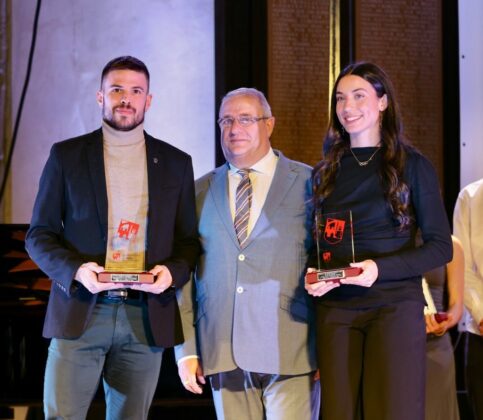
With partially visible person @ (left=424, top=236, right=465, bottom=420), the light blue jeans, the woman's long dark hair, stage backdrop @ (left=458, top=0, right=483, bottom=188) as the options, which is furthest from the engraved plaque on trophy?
stage backdrop @ (left=458, top=0, right=483, bottom=188)

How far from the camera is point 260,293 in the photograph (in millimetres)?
2637

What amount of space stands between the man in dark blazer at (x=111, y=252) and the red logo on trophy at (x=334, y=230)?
0.51 metres

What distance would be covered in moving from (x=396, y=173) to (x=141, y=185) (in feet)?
2.84

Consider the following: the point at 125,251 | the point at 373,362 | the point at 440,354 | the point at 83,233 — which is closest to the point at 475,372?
the point at 440,354

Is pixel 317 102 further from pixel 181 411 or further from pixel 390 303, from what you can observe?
pixel 390 303

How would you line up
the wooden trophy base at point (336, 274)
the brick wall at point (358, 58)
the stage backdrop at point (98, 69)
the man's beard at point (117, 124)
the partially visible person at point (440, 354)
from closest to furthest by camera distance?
1. the wooden trophy base at point (336, 274)
2. the man's beard at point (117, 124)
3. the partially visible person at point (440, 354)
4. the brick wall at point (358, 58)
5. the stage backdrop at point (98, 69)

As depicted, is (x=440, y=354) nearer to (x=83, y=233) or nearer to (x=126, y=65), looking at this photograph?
(x=83, y=233)

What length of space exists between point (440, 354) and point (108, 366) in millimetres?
1268

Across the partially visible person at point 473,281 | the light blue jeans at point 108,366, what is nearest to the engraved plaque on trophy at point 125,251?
the light blue jeans at point 108,366

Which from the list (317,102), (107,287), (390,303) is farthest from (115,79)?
(317,102)

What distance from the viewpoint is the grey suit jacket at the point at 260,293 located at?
262cm

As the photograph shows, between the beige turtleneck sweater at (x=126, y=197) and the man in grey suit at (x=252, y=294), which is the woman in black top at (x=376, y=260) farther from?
the beige turtleneck sweater at (x=126, y=197)

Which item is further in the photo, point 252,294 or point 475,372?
point 475,372

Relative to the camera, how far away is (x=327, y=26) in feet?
13.8
